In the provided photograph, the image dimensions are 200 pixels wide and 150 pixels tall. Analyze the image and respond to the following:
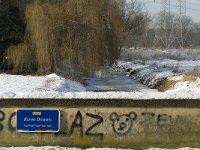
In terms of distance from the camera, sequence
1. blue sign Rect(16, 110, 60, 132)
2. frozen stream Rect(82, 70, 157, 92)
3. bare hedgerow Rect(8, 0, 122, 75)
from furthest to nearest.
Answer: bare hedgerow Rect(8, 0, 122, 75) < frozen stream Rect(82, 70, 157, 92) < blue sign Rect(16, 110, 60, 132)

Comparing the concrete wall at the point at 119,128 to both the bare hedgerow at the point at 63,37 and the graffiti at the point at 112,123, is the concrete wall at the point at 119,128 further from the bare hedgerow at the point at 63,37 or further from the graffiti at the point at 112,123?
the bare hedgerow at the point at 63,37

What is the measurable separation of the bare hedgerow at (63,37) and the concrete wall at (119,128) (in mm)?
20064

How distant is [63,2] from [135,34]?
179 ft

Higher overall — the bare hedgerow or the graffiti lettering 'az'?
the bare hedgerow

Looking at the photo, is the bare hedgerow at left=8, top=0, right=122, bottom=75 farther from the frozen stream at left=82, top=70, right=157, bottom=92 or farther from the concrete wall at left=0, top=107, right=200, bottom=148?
the concrete wall at left=0, top=107, right=200, bottom=148

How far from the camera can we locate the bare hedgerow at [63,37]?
29.0m

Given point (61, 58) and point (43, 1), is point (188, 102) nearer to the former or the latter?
point (61, 58)

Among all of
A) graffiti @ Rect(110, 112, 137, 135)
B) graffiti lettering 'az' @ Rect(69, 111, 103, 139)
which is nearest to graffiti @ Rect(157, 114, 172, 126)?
graffiti @ Rect(110, 112, 137, 135)

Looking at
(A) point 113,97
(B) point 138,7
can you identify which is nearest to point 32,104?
(A) point 113,97

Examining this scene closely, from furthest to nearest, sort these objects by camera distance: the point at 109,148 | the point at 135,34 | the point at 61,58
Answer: the point at 135,34 < the point at 61,58 < the point at 109,148

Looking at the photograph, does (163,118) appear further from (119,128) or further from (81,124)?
(81,124)

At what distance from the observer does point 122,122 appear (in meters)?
8.80

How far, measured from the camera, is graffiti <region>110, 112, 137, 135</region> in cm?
880

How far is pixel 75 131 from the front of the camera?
29.0ft
